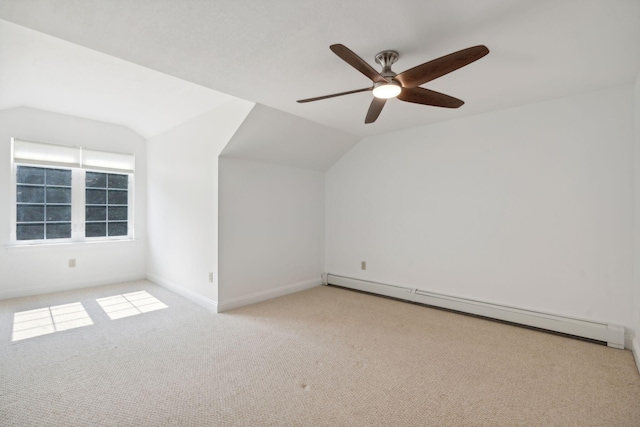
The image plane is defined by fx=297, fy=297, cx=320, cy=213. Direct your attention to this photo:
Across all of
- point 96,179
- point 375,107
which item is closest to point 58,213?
point 96,179

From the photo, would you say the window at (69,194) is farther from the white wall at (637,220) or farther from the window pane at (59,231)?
the white wall at (637,220)

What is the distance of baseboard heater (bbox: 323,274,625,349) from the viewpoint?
254 cm

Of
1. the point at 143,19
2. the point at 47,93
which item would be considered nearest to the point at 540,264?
the point at 143,19

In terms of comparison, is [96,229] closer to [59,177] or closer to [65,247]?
[65,247]

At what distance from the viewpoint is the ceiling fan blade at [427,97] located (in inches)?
79.9

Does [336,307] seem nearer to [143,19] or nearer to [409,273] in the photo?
[409,273]

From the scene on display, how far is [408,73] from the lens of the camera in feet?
5.87

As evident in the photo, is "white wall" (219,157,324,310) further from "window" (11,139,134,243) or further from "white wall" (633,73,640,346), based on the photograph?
"white wall" (633,73,640,346)

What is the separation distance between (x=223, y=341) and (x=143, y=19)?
7.89 ft

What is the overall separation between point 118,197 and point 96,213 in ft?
1.23

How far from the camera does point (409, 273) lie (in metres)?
3.82

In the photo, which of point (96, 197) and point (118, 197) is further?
point (118, 197)

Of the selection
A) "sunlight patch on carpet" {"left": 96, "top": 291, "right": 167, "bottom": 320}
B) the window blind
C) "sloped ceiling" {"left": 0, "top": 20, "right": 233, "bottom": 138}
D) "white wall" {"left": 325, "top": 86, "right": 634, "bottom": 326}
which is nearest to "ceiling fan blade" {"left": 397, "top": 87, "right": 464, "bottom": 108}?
"white wall" {"left": 325, "top": 86, "right": 634, "bottom": 326}

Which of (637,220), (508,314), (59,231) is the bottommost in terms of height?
(508,314)
